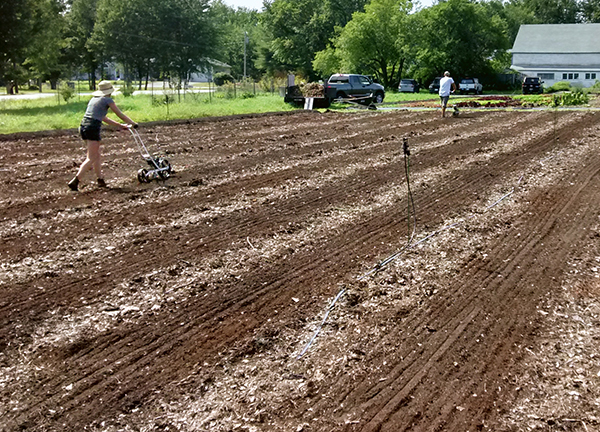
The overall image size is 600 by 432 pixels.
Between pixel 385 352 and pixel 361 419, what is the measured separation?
89cm

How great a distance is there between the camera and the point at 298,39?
73.2 m

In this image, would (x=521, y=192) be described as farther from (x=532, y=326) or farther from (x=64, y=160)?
(x=64, y=160)

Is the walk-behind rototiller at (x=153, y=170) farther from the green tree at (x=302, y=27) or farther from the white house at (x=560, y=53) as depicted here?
the white house at (x=560, y=53)

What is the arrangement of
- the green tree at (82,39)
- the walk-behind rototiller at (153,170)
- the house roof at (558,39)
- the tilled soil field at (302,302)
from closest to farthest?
the tilled soil field at (302,302) → the walk-behind rototiller at (153,170) → the green tree at (82,39) → the house roof at (558,39)

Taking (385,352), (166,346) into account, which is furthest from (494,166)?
(166,346)

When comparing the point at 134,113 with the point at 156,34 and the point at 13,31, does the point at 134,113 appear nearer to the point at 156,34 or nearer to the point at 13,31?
the point at 13,31

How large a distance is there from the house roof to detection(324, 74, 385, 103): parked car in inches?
1857

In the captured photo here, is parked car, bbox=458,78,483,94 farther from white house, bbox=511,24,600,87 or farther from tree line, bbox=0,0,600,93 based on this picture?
white house, bbox=511,24,600,87

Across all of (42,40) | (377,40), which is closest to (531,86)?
(377,40)

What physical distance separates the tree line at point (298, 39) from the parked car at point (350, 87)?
64.7 ft

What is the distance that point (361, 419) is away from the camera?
3.76 metres

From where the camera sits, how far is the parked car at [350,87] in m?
32.4

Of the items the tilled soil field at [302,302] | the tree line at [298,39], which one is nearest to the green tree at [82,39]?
the tree line at [298,39]

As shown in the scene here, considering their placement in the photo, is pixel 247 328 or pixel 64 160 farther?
pixel 64 160
